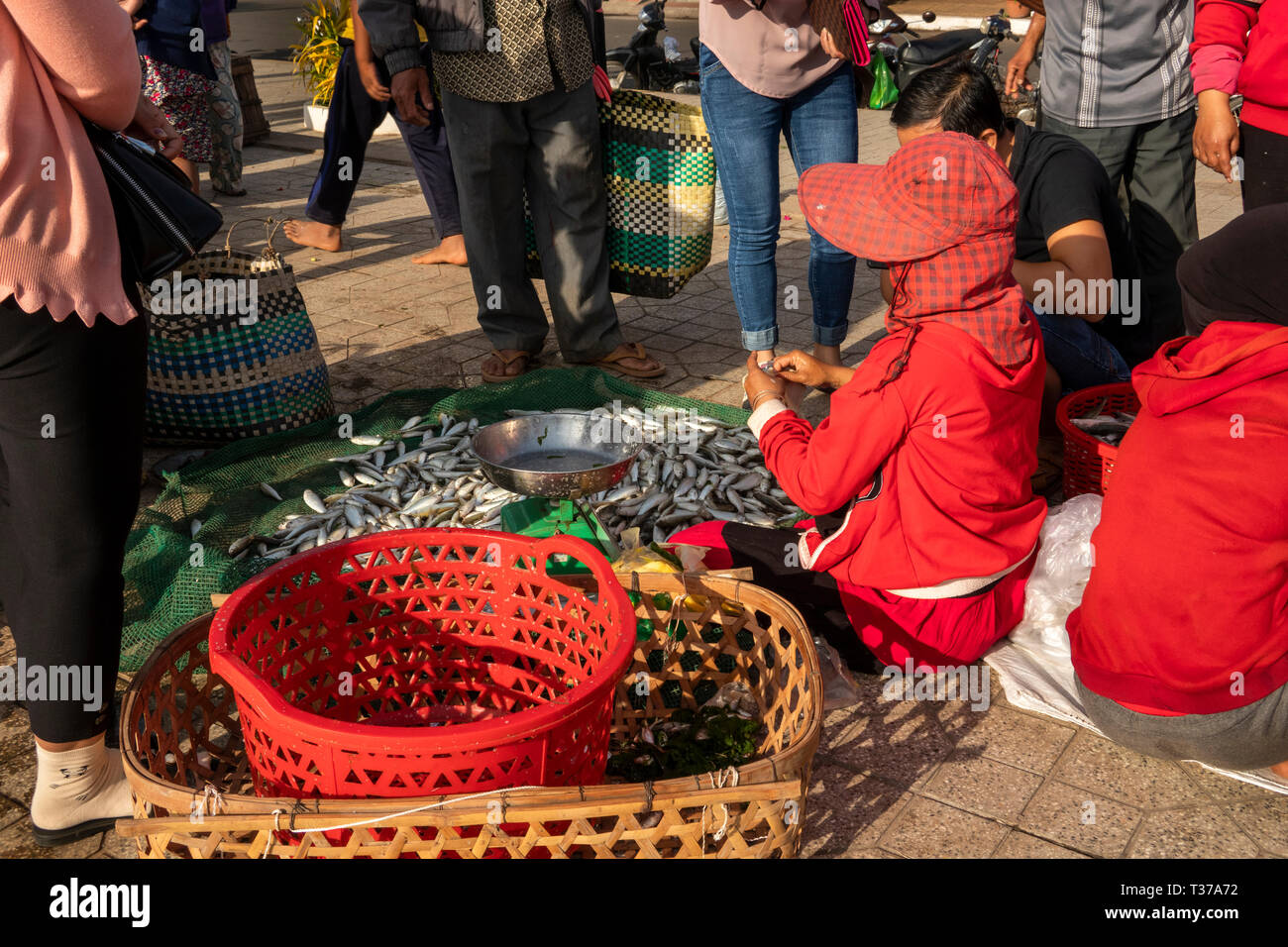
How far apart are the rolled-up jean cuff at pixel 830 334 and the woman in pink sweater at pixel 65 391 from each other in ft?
10.1

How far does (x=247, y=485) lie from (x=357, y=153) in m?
4.02

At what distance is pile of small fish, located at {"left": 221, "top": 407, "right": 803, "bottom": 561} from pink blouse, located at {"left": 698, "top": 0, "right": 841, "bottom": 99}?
4.87 ft

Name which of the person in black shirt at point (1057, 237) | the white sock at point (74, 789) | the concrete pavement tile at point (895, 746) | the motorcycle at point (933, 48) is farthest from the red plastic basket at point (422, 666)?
the motorcycle at point (933, 48)

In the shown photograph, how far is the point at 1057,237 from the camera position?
424cm

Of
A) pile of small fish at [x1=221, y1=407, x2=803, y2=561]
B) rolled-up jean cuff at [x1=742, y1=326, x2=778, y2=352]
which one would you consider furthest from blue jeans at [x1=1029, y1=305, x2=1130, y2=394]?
pile of small fish at [x1=221, y1=407, x2=803, y2=561]

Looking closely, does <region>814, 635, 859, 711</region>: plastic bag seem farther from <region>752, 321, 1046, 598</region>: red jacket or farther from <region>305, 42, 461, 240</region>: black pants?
<region>305, 42, 461, 240</region>: black pants

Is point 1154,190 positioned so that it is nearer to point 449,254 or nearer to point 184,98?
point 449,254

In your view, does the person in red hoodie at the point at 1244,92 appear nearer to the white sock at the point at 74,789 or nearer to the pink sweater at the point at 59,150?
the pink sweater at the point at 59,150

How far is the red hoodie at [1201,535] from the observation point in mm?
2578

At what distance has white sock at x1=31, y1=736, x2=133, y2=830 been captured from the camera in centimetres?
272

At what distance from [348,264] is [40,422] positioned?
5507 mm
